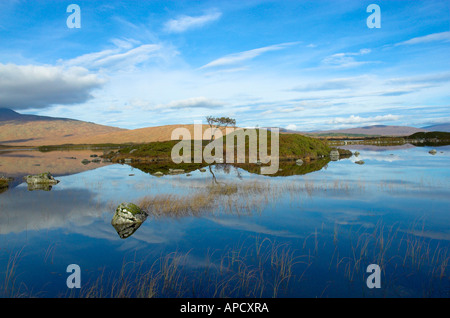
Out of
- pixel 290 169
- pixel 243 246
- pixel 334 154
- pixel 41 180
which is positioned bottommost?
pixel 243 246

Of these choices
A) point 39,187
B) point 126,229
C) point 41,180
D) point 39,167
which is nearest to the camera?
point 126,229

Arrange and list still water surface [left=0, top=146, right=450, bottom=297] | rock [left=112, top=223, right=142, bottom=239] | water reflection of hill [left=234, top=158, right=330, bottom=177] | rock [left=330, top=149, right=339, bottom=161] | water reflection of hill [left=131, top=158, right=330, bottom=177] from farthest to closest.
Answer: rock [left=330, top=149, right=339, bottom=161]
water reflection of hill [left=131, top=158, right=330, bottom=177]
water reflection of hill [left=234, top=158, right=330, bottom=177]
rock [left=112, top=223, right=142, bottom=239]
still water surface [left=0, top=146, right=450, bottom=297]

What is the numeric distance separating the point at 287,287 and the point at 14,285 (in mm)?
9052

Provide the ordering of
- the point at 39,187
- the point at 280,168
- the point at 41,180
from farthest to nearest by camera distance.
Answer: the point at 280,168, the point at 41,180, the point at 39,187

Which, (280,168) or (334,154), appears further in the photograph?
(334,154)

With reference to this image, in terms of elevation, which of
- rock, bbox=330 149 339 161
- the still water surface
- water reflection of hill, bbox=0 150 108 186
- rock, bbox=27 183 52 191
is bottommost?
the still water surface

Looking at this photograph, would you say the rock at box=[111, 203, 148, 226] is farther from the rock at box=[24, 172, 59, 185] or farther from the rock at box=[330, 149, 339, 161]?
the rock at box=[330, 149, 339, 161]

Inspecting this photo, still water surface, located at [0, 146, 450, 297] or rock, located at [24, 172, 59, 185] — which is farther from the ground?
rock, located at [24, 172, 59, 185]

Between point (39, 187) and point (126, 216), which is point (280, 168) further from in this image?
point (126, 216)

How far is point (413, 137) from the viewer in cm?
14988

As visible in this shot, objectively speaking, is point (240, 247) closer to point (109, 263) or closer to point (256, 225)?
point (256, 225)

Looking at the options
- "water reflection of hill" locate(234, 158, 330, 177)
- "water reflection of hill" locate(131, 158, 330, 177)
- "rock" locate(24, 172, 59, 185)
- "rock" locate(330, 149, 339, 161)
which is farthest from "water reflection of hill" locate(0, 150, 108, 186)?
"rock" locate(330, 149, 339, 161)

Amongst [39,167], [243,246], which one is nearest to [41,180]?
[39,167]
